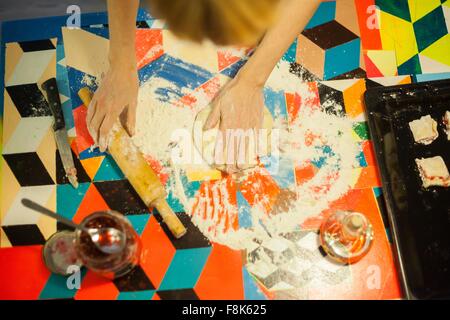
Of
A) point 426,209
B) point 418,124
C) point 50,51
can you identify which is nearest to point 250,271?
point 426,209

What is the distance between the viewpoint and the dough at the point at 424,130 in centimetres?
90

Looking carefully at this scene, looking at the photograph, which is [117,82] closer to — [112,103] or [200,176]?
[112,103]

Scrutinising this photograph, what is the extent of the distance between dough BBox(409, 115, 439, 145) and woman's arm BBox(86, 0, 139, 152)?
68cm

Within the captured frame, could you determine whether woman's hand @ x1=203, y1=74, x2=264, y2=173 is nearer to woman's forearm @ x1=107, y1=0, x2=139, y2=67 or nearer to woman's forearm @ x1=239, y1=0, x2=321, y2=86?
Result: woman's forearm @ x1=239, y1=0, x2=321, y2=86

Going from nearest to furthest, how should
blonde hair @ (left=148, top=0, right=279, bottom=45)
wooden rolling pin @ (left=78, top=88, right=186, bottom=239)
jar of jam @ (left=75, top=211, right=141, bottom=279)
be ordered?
1. jar of jam @ (left=75, top=211, right=141, bottom=279)
2. wooden rolling pin @ (left=78, top=88, right=186, bottom=239)
3. blonde hair @ (left=148, top=0, right=279, bottom=45)

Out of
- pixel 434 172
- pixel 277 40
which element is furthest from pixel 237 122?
pixel 434 172

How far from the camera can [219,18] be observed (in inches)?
38.6

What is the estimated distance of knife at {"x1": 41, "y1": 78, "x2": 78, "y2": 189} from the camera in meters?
0.91

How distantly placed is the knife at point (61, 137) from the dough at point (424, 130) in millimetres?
821

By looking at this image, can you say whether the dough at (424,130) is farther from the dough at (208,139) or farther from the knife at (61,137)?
the knife at (61,137)

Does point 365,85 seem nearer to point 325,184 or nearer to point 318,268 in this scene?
point 325,184

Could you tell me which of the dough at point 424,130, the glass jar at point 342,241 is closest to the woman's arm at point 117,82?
the glass jar at point 342,241

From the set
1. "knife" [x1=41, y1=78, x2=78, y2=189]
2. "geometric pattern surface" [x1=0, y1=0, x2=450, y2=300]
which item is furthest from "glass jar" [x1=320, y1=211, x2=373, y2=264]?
"knife" [x1=41, y1=78, x2=78, y2=189]

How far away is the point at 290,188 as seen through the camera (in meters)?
0.91
